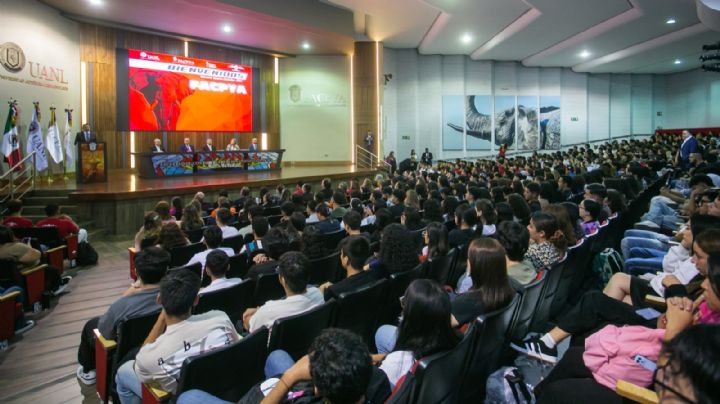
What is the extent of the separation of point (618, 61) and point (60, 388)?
72.2 ft

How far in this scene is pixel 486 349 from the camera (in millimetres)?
2074

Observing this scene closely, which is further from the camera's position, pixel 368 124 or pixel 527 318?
pixel 368 124

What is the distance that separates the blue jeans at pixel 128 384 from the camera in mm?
2230

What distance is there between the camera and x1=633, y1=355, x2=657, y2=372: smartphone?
5.34 ft

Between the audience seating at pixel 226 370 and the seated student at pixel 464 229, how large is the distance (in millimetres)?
2351

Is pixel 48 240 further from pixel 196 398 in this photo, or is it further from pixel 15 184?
pixel 15 184

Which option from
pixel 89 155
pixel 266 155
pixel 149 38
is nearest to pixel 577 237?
pixel 89 155

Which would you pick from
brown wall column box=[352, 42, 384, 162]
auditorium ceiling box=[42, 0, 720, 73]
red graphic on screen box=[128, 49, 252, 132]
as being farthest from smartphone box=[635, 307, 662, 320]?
brown wall column box=[352, 42, 384, 162]

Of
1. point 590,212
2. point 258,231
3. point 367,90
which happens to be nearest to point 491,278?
point 258,231

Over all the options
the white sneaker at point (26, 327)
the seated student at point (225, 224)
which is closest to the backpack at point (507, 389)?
the seated student at point (225, 224)

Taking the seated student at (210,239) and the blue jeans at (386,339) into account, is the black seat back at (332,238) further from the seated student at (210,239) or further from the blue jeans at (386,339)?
the blue jeans at (386,339)

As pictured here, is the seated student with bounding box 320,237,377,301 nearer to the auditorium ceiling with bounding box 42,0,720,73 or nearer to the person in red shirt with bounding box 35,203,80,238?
the person in red shirt with bounding box 35,203,80,238

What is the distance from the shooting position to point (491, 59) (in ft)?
64.3

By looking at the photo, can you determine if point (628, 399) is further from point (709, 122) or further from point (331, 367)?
point (709, 122)
